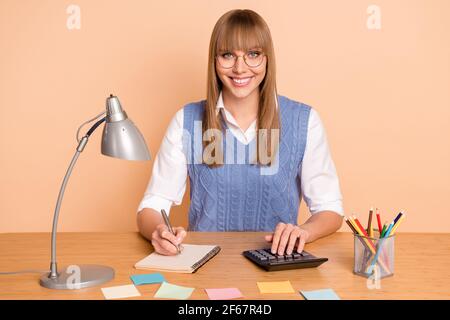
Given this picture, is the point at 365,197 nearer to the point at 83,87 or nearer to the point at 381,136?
the point at 381,136

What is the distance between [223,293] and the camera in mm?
1275

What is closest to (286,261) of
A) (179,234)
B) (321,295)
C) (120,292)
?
(321,295)

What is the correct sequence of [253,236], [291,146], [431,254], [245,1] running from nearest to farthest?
1. [431,254]
2. [253,236]
3. [291,146]
4. [245,1]

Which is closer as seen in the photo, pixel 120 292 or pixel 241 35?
pixel 120 292

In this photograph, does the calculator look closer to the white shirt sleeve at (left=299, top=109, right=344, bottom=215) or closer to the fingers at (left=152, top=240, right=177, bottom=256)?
the fingers at (left=152, top=240, right=177, bottom=256)

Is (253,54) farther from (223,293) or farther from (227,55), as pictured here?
(223,293)

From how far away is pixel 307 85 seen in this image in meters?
2.89

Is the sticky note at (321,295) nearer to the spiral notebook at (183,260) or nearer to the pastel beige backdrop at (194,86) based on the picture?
the spiral notebook at (183,260)

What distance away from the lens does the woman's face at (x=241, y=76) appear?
6.82ft

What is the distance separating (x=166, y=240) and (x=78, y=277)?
29 cm

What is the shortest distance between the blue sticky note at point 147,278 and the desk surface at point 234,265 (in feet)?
0.06
